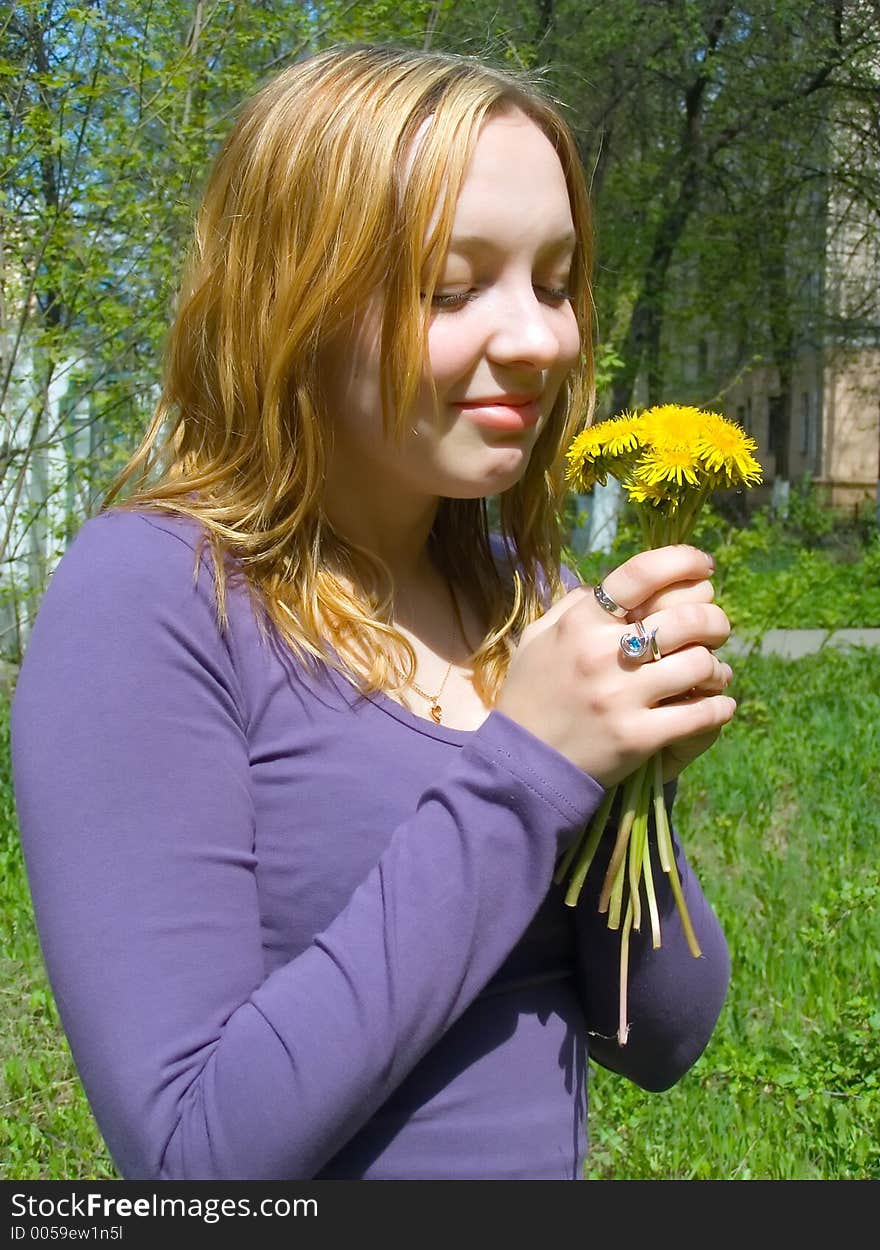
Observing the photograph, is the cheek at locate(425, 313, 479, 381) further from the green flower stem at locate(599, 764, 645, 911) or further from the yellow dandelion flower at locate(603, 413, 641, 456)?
the green flower stem at locate(599, 764, 645, 911)

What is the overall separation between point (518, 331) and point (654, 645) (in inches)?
13.4

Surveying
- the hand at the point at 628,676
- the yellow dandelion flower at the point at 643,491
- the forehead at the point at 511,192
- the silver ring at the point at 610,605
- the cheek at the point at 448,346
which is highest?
the forehead at the point at 511,192

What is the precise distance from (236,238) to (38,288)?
14.7ft

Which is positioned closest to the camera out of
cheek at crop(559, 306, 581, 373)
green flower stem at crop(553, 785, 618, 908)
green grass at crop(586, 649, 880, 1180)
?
green flower stem at crop(553, 785, 618, 908)

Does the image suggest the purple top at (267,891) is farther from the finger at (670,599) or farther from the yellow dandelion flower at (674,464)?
the yellow dandelion flower at (674,464)

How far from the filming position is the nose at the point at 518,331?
3.96 ft

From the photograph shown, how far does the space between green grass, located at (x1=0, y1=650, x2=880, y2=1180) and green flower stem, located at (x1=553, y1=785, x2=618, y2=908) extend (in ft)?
5.85

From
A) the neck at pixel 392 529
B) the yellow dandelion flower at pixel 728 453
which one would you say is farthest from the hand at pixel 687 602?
the neck at pixel 392 529

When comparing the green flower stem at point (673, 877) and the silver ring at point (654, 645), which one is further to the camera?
the green flower stem at point (673, 877)

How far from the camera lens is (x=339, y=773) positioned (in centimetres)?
114

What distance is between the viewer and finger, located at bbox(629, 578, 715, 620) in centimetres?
111

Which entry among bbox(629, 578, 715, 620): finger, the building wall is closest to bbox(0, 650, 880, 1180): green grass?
bbox(629, 578, 715, 620): finger

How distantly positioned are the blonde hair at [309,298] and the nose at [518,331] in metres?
0.07
